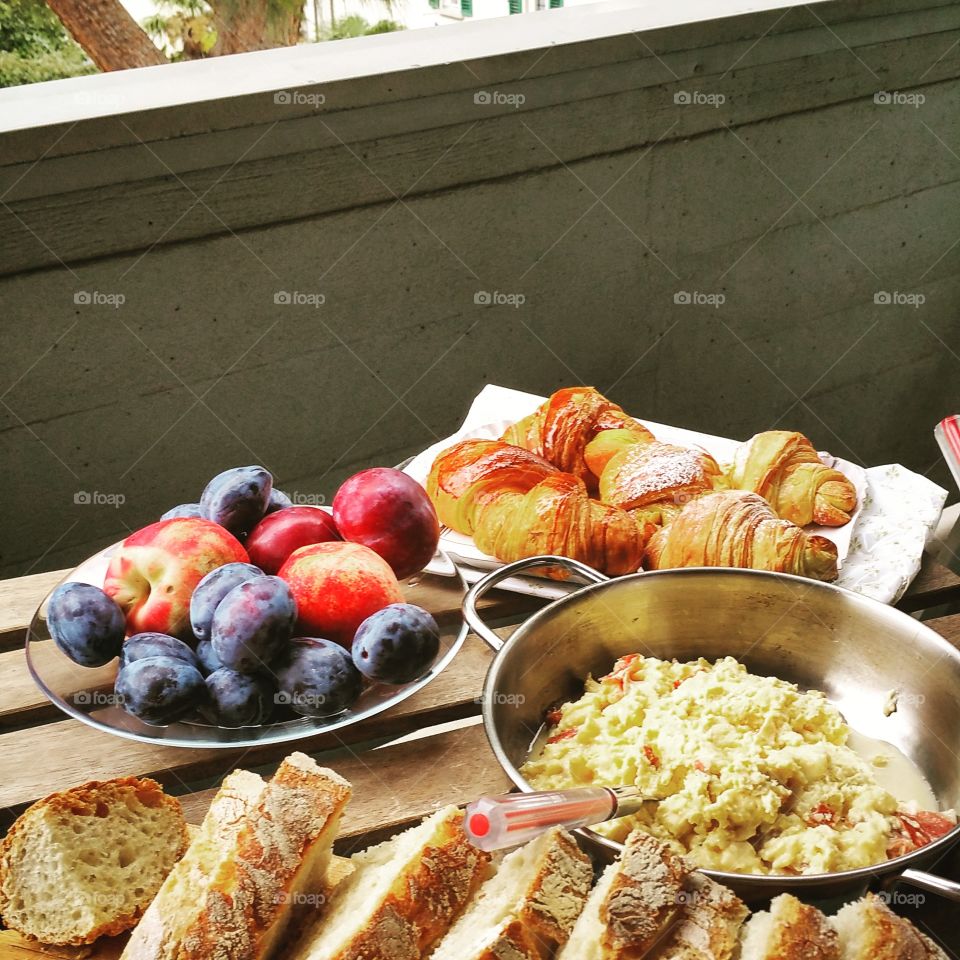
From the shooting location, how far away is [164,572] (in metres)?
1.11

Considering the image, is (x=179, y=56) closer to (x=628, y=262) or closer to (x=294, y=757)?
(x=628, y=262)

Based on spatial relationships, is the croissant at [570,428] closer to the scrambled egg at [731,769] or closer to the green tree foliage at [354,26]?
the scrambled egg at [731,769]

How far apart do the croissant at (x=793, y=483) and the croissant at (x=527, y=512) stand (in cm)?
21

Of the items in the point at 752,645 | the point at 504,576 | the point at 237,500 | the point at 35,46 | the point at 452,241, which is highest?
the point at 35,46

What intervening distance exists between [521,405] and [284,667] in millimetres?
917

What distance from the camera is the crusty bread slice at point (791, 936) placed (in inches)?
29.7

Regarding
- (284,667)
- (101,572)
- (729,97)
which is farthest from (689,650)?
(729,97)

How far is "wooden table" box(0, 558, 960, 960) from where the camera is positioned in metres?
1.09

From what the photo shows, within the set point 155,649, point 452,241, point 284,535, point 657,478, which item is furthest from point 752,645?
point 452,241

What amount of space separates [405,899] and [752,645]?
555 millimetres

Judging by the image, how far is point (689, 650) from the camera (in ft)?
3.98

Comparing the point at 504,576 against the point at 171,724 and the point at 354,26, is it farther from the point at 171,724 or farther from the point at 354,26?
the point at 354,26

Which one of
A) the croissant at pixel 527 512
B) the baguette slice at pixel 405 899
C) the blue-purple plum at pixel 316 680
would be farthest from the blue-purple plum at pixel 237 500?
the baguette slice at pixel 405 899

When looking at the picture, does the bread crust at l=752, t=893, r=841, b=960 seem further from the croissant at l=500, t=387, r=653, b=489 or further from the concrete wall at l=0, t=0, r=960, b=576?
the concrete wall at l=0, t=0, r=960, b=576
